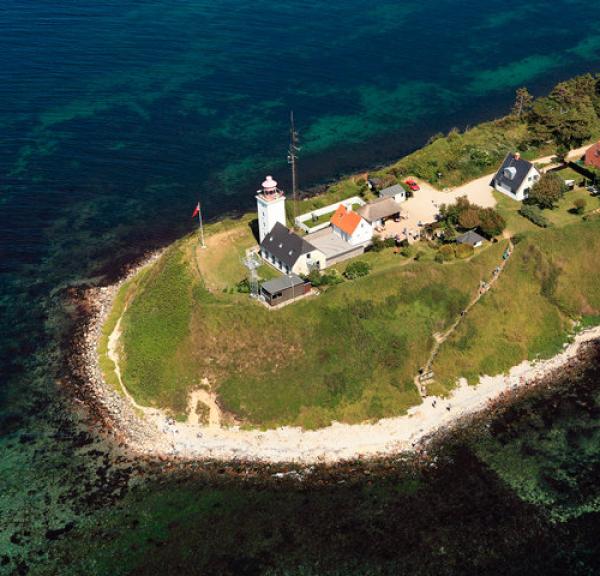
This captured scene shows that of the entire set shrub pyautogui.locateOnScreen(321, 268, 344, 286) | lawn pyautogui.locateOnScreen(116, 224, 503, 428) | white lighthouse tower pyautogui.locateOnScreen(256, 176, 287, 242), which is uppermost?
white lighthouse tower pyautogui.locateOnScreen(256, 176, 287, 242)

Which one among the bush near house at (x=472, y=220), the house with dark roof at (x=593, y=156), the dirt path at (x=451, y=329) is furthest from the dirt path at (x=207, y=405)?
the house with dark roof at (x=593, y=156)

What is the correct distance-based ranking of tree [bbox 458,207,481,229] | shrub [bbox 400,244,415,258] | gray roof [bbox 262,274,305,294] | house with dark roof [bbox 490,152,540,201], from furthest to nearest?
house with dark roof [bbox 490,152,540,201] → tree [bbox 458,207,481,229] → shrub [bbox 400,244,415,258] → gray roof [bbox 262,274,305,294]

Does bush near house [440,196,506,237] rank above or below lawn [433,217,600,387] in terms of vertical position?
above

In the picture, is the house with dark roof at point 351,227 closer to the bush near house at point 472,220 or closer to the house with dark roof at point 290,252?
the house with dark roof at point 290,252

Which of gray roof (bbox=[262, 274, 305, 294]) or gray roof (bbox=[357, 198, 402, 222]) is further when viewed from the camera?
gray roof (bbox=[357, 198, 402, 222])

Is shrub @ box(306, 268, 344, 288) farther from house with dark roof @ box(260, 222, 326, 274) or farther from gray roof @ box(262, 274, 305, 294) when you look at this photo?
gray roof @ box(262, 274, 305, 294)

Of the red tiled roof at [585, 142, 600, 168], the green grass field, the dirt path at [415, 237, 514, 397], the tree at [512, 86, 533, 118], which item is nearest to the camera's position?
the green grass field

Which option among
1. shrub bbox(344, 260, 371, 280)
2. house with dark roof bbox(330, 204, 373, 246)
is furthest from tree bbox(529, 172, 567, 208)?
shrub bbox(344, 260, 371, 280)
